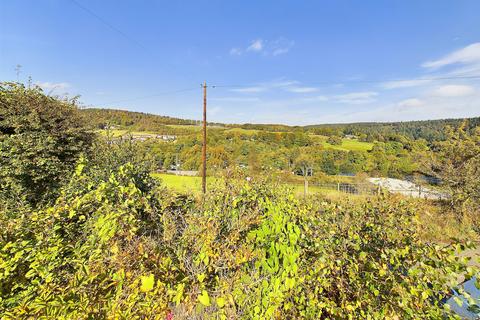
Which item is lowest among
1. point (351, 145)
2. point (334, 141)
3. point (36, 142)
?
point (351, 145)

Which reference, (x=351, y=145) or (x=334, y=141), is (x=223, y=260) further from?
(x=334, y=141)

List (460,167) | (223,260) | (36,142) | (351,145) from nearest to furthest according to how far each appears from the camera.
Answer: (223,260) → (36,142) → (460,167) → (351,145)

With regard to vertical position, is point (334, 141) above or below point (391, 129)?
below

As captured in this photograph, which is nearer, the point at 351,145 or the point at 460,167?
the point at 460,167

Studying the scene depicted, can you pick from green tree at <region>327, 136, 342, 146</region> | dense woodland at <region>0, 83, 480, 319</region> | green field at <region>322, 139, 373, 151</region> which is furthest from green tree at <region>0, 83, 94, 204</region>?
green tree at <region>327, 136, 342, 146</region>

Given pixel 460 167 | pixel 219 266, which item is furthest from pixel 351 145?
pixel 219 266

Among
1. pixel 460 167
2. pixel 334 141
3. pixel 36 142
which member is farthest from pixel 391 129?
pixel 36 142

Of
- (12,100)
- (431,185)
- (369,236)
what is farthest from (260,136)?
(369,236)

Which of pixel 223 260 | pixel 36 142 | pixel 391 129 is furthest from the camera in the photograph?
pixel 391 129

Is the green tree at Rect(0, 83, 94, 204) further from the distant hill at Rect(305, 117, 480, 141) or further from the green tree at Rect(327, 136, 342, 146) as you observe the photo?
the distant hill at Rect(305, 117, 480, 141)

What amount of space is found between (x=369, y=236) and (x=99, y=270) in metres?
2.30

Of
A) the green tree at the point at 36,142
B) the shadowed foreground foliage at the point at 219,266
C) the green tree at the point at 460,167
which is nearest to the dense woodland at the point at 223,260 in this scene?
the shadowed foreground foliage at the point at 219,266

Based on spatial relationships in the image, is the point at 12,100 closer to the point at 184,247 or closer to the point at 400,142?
the point at 184,247

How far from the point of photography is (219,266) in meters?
2.06
